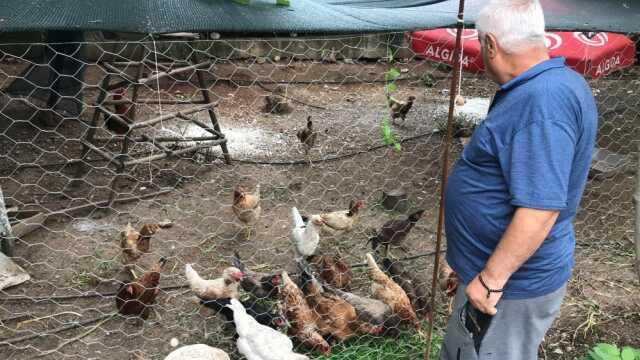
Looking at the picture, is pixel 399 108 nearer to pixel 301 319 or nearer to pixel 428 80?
pixel 428 80

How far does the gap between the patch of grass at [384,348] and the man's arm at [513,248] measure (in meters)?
1.33

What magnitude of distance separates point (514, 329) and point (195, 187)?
3.57 metres

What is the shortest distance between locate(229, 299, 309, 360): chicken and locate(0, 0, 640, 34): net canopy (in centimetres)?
142

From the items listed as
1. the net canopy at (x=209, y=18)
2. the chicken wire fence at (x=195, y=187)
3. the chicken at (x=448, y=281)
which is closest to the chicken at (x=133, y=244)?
the chicken wire fence at (x=195, y=187)

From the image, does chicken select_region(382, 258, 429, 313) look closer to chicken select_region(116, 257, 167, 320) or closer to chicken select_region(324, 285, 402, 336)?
chicken select_region(324, 285, 402, 336)

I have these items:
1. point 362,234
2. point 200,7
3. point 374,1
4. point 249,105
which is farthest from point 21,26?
point 249,105

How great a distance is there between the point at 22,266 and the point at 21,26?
7.03 ft

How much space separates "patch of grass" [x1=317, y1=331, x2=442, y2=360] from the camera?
2.99 m

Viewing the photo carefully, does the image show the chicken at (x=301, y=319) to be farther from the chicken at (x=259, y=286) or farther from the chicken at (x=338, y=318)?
the chicken at (x=259, y=286)

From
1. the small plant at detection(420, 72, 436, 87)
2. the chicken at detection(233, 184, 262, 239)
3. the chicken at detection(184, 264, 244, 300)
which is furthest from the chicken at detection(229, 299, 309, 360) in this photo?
the small plant at detection(420, 72, 436, 87)

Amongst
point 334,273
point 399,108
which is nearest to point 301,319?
point 334,273

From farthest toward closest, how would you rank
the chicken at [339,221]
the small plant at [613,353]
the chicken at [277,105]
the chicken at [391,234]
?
the chicken at [277,105], the chicken at [339,221], the chicken at [391,234], the small plant at [613,353]

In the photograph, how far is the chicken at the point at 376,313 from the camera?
303 cm

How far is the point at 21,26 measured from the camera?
2119mm
